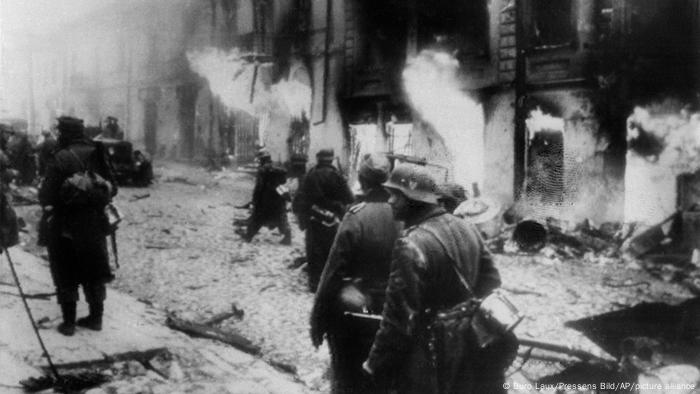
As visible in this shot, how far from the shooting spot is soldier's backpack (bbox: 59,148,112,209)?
5.29 metres

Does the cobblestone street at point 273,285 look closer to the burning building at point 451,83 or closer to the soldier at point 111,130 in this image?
the burning building at point 451,83

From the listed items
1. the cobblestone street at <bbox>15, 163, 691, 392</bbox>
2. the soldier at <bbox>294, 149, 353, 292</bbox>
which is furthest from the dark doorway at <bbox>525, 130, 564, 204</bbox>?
the soldier at <bbox>294, 149, 353, 292</bbox>

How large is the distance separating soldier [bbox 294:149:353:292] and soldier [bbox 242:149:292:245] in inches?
122

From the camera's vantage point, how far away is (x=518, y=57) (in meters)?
15.0

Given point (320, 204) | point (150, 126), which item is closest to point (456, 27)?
point (320, 204)

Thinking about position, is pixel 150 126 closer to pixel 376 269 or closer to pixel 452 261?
pixel 376 269

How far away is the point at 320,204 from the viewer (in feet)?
26.2

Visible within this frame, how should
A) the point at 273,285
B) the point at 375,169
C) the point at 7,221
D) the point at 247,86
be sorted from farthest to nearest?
the point at 247,86 → the point at 273,285 → the point at 7,221 → the point at 375,169

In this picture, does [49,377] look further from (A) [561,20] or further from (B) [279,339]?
(A) [561,20]

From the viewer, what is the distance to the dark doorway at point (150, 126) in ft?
105

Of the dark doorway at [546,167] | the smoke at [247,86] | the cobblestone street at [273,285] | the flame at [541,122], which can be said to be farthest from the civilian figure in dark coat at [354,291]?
the smoke at [247,86]

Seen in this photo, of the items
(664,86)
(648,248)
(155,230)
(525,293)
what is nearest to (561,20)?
(664,86)

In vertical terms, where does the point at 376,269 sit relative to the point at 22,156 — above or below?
below

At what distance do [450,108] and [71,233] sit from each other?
12790 mm
